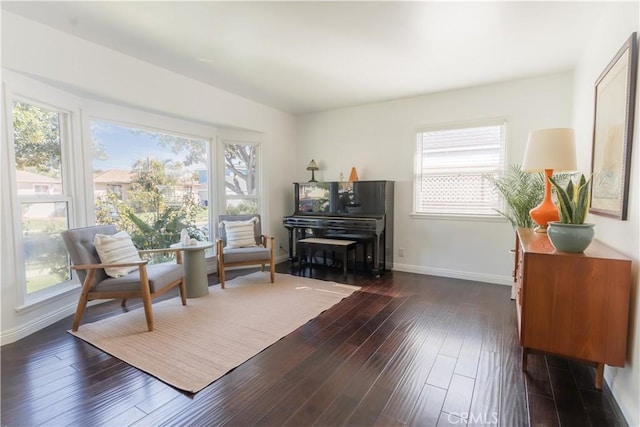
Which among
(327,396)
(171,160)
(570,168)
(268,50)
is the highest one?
(268,50)

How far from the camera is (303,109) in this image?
200 inches

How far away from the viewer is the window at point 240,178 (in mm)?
4645

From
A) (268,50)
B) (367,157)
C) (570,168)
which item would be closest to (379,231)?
(367,157)

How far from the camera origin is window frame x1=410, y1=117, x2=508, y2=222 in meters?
3.82

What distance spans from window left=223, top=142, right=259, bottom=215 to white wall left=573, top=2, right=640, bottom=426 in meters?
4.07

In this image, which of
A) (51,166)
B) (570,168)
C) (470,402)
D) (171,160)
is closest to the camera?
(470,402)

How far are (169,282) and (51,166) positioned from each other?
1.54 m

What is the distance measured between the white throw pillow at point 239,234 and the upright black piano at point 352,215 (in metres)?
0.79

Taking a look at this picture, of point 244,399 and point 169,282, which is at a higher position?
point 169,282

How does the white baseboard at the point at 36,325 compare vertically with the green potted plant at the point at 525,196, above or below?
below

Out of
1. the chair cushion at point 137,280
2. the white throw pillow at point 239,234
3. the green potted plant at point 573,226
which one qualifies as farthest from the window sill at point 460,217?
the chair cushion at point 137,280

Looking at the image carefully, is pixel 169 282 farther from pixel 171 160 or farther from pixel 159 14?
pixel 159 14

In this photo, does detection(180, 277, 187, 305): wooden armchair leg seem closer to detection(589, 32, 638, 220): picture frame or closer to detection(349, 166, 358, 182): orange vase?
detection(349, 166, 358, 182): orange vase

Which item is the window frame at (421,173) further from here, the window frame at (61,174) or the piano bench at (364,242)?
the window frame at (61,174)
